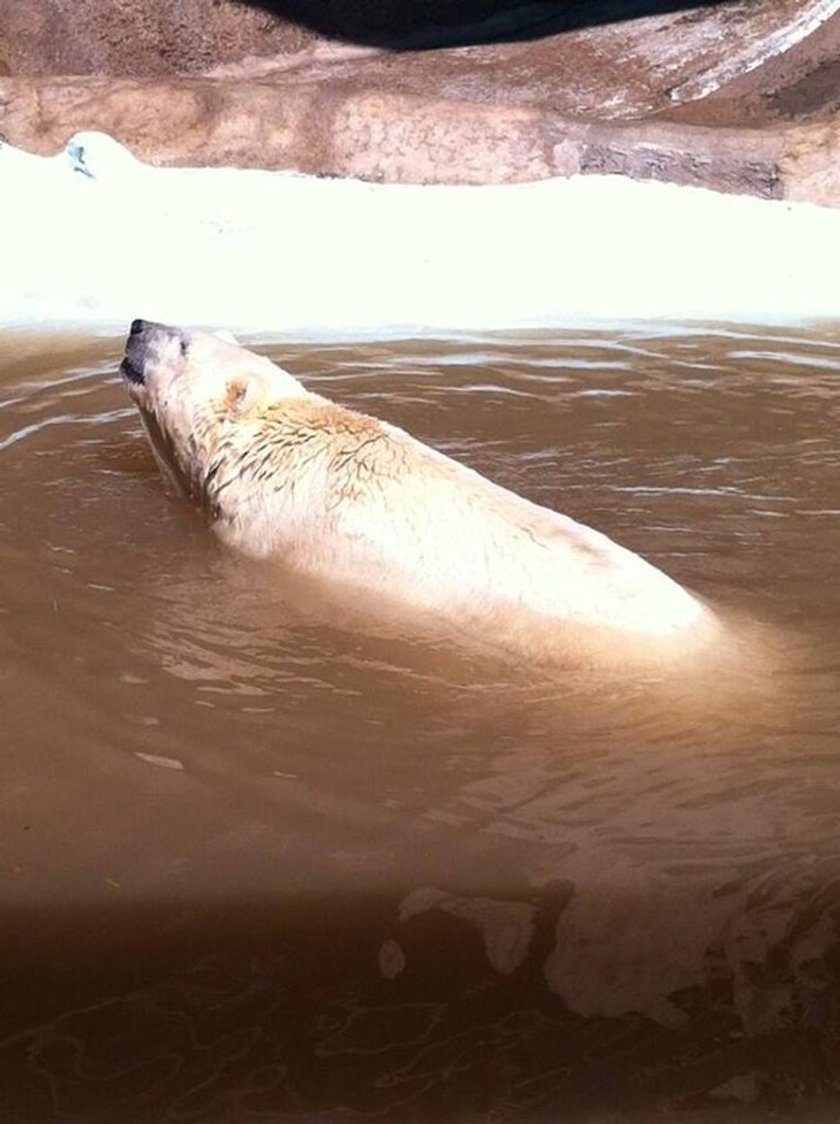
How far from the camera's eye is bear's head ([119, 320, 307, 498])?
14.3 ft

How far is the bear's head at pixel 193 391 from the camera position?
14.3ft

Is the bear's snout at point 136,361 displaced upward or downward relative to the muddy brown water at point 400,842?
upward

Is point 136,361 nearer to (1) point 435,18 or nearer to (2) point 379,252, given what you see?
(2) point 379,252

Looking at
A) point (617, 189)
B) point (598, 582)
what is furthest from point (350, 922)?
point (617, 189)

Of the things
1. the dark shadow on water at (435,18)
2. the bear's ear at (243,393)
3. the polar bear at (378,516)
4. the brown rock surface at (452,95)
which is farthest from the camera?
the dark shadow on water at (435,18)

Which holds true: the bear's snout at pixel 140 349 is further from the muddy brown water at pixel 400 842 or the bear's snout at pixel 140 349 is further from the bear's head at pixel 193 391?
the muddy brown water at pixel 400 842

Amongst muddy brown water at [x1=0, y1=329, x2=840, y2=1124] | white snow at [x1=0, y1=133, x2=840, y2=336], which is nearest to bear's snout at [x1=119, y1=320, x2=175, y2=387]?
muddy brown water at [x1=0, y1=329, x2=840, y2=1124]

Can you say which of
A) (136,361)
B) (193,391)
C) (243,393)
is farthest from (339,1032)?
(136,361)

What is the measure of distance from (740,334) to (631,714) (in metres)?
3.64

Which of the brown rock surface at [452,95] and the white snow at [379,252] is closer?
the white snow at [379,252]

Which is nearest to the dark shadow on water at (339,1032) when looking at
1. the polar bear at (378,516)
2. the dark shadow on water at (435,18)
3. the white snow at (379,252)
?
the polar bear at (378,516)

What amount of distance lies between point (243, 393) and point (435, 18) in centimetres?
855

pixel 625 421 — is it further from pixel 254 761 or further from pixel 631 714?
pixel 254 761

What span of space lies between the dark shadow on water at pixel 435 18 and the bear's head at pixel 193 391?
7709mm
